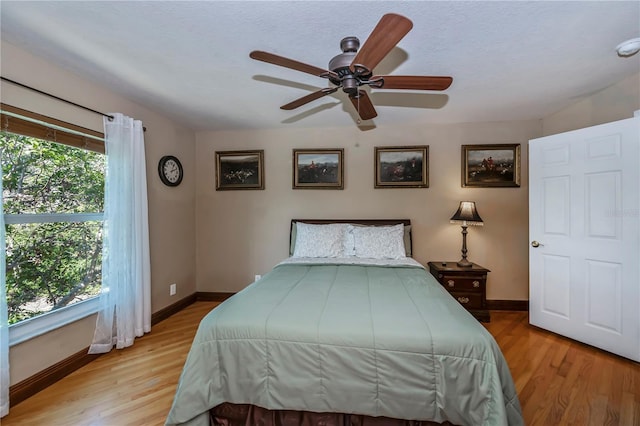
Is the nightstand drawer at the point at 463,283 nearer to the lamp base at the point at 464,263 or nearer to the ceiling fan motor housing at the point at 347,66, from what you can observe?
the lamp base at the point at 464,263

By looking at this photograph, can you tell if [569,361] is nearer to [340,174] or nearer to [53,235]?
[340,174]

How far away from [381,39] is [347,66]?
0.84 feet

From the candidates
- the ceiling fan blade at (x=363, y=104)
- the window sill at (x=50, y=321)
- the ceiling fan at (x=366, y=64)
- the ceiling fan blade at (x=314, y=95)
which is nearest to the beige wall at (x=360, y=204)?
the ceiling fan blade at (x=363, y=104)

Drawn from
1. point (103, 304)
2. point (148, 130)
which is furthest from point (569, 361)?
point (148, 130)

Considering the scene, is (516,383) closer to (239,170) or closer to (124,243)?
(124,243)

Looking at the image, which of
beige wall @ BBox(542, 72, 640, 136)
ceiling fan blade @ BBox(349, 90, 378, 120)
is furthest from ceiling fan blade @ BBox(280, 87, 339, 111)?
beige wall @ BBox(542, 72, 640, 136)

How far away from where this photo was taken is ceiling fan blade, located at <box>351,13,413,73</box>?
1068mm

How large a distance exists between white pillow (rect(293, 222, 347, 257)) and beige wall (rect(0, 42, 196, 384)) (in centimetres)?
157

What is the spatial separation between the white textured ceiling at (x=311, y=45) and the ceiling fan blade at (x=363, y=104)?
328 millimetres

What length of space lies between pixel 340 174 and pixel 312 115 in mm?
842

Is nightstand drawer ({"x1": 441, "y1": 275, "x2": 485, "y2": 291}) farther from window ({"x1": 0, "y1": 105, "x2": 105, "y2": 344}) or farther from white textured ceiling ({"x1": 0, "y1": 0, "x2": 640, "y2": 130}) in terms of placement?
window ({"x1": 0, "y1": 105, "x2": 105, "y2": 344})

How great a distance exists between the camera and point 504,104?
8.81 ft

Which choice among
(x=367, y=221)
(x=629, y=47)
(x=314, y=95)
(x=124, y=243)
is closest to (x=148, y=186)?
(x=124, y=243)

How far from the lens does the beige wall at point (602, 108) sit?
2.22 metres
